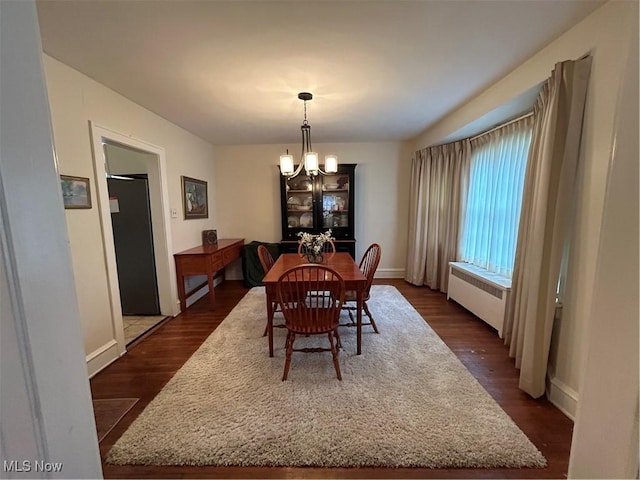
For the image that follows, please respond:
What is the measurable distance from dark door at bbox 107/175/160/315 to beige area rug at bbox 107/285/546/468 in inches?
56.1

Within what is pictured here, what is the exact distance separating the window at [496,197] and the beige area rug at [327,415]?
4.48 ft

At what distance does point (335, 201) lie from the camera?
4.48 m

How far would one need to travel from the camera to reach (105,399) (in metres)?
1.84

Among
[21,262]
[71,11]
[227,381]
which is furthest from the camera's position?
[227,381]

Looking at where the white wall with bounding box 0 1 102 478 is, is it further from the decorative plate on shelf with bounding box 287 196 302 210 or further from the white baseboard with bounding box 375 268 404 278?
the white baseboard with bounding box 375 268 404 278

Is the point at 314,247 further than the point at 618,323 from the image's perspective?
Yes

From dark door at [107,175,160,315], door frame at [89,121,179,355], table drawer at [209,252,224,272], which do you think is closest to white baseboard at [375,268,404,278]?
table drawer at [209,252,224,272]

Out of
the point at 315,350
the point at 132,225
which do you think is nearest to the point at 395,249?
the point at 315,350

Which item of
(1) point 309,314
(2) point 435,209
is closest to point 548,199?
(1) point 309,314

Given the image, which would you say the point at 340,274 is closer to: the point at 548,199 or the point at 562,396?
the point at 548,199

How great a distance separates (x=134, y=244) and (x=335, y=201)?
2.96 metres

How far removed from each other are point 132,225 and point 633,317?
392cm

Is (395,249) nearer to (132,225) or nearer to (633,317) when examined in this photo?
(132,225)

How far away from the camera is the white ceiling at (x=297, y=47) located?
1447mm
